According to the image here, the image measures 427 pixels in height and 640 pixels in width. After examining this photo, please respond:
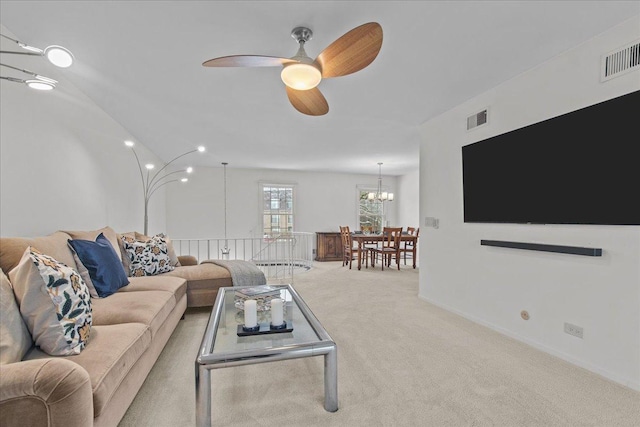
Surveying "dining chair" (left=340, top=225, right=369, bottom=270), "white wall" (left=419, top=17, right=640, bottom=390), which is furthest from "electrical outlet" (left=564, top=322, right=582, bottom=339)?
"dining chair" (left=340, top=225, right=369, bottom=270)

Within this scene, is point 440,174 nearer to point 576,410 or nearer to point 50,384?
point 576,410

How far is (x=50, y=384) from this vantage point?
3.39ft

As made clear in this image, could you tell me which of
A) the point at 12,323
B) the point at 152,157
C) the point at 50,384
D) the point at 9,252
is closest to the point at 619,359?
the point at 50,384

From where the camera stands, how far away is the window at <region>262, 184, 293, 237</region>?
793 cm

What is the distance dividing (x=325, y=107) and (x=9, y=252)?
2.31 m

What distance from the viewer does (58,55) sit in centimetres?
132

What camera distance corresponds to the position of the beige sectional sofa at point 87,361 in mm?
1025

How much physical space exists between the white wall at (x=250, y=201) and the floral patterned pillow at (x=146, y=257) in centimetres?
404

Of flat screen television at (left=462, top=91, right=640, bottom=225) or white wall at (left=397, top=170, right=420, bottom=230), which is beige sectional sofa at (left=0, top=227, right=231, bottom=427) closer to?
flat screen television at (left=462, top=91, right=640, bottom=225)

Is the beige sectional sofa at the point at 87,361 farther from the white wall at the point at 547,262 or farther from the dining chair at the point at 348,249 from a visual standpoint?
the dining chair at the point at 348,249

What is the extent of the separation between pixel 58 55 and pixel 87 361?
1.38m

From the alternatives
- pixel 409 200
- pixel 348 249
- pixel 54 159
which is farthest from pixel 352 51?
pixel 409 200

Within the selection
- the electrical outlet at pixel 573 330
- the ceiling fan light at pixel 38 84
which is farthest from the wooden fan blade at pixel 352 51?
the electrical outlet at pixel 573 330

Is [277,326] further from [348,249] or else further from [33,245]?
[348,249]
